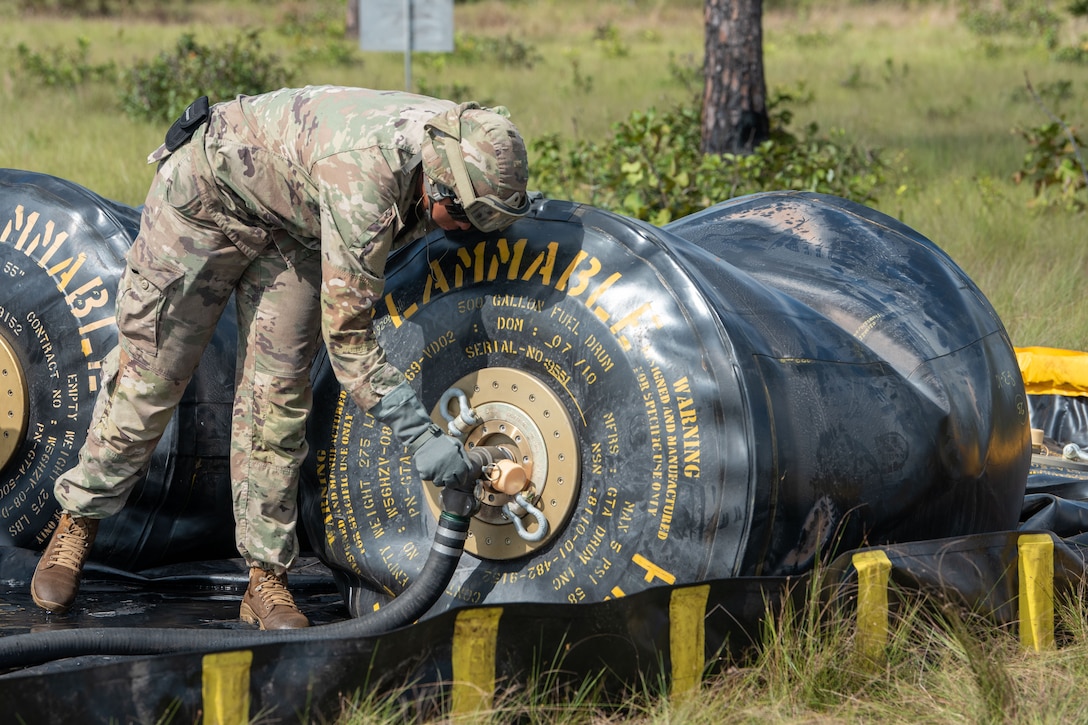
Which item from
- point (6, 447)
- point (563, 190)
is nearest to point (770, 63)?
point (563, 190)

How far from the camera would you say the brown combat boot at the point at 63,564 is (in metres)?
3.69

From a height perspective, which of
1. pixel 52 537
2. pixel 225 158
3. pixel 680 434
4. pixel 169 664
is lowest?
pixel 52 537

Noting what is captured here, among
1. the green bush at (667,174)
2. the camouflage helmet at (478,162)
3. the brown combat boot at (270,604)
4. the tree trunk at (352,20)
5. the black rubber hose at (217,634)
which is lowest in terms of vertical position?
the brown combat boot at (270,604)

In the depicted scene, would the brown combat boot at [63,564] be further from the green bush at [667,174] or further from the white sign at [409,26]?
the white sign at [409,26]

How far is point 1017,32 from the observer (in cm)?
2498

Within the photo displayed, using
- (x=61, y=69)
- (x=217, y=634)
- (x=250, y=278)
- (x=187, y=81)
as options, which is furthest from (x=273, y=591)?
(x=61, y=69)

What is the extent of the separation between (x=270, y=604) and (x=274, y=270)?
0.96m

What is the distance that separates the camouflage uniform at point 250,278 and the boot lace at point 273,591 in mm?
42

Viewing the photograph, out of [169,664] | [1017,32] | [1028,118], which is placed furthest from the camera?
[1017,32]

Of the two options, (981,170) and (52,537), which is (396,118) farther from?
(981,170)

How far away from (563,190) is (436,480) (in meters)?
6.16

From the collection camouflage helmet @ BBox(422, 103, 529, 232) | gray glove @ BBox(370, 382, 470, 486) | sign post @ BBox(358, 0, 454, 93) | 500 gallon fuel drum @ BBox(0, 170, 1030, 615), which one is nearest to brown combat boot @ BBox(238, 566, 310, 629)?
500 gallon fuel drum @ BBox(0, 170, 1030, 615)

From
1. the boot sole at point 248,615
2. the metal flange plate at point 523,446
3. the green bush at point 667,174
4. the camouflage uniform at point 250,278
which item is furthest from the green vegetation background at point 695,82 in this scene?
the boot sole at point 248,615

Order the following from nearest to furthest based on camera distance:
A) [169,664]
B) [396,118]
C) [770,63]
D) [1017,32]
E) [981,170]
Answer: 1. [169,664]
2. [396,118]
3. [981,170]
4. [770,63]
5. [1017,32]
